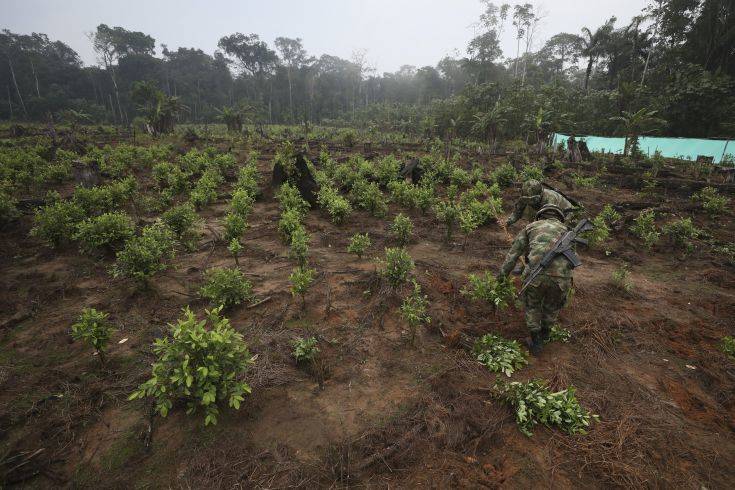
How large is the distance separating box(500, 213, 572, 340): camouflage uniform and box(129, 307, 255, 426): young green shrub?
12.4ft

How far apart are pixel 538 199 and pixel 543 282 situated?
168 centimetres

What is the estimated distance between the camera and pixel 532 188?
18.2 ft

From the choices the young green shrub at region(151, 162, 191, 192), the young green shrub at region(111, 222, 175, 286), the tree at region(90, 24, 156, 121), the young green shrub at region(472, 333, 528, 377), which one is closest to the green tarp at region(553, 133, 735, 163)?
the young green shrub at region(472, 333, 528, 377)

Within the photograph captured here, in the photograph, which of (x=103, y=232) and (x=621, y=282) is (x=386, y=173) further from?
(x=103, y=232)

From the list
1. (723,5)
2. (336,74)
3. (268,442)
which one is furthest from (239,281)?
(336,74)

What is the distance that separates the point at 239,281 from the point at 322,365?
226 centimetres

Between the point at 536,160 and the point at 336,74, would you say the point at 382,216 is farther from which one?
the point at 336,74

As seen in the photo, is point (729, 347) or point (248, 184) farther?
point (248, 184)

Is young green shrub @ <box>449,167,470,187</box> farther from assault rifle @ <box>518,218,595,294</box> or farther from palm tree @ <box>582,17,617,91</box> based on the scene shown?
palm tree @ <box>582,17,617,91</box>

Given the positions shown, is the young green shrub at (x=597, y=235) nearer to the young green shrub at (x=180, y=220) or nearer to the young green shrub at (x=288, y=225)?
the young green shrub at (x=288, y=225)

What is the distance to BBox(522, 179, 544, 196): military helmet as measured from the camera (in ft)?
18.2

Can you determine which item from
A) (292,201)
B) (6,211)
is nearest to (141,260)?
(292,201)

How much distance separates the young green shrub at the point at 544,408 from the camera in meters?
3.42

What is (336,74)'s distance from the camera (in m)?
74.5
